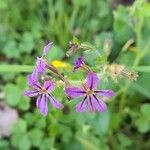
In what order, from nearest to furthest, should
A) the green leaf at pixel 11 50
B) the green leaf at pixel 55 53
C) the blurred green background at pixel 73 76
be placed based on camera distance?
the blurred green background at pixel 73 76 < the green leaf at pixel 55 53 < the green leaf at pixel 11 50

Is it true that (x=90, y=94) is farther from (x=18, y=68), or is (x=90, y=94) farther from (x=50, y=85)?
(x=18, y=68)

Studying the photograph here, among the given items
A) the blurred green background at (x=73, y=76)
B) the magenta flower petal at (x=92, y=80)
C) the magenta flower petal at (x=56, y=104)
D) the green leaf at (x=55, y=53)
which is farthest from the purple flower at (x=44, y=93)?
the green leaf at (x=55, y=53)

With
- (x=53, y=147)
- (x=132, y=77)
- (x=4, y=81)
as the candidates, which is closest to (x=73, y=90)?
(x=132, y=77)

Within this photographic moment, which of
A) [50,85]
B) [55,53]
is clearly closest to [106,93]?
[50,85]

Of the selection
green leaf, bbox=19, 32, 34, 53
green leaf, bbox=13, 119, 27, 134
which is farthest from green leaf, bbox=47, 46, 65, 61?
green leaf, bbox=13, 119, 27, 134

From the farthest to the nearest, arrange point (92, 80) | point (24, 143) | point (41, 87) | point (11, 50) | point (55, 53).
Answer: point (11, 50) < point (55, 53) < point (24, 143) < point (41, 87) < point (92, 80)

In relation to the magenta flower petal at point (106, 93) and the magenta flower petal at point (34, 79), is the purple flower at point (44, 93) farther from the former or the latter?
the magenta flower petal at point (106, 93)

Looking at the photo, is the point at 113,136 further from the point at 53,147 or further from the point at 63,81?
the point at 63,81

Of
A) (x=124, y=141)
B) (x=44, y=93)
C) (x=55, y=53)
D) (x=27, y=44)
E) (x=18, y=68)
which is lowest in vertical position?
(x=124, y=141)
